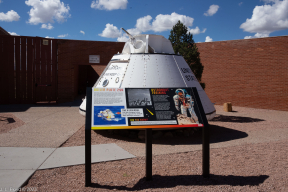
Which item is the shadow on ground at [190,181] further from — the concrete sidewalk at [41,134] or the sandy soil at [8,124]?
the sandy soil at [8,124]

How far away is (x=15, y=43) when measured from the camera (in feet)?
47.3

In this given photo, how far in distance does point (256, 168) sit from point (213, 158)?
2.56 feet

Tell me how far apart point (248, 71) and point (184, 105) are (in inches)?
457

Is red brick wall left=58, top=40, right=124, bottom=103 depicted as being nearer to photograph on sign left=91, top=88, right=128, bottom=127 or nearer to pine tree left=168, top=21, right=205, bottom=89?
pine tree left=168, top=21, right=205, bottom=89

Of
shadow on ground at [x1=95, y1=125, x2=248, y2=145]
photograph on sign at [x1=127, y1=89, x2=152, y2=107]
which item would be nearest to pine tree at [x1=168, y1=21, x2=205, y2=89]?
shadow on ground at [x1=95, y1=125, x2=248, y2=145]

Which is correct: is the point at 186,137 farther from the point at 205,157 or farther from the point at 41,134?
the point at 41,134

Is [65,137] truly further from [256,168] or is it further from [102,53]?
[102,53]

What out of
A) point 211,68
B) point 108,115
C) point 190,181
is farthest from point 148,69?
point 211,68

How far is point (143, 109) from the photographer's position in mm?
3537

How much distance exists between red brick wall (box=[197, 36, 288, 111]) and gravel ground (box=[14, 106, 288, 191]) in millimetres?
8405

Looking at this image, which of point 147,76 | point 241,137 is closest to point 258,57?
point 241,137

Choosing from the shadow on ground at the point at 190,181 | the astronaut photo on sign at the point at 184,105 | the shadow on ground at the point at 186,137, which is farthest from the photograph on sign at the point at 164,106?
the shadow on ground at the point at 186,137

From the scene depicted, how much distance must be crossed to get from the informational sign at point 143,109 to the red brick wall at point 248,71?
37.0ft

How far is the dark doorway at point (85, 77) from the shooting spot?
880 inches
